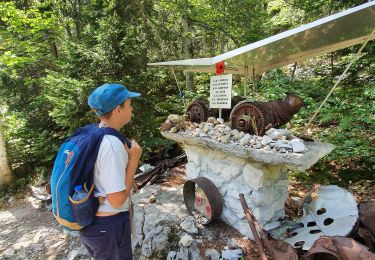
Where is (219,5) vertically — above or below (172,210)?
above

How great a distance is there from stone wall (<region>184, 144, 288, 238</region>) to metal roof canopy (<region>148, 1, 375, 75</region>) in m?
1.31

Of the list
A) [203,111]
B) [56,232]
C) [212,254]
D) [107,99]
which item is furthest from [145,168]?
[107,99]

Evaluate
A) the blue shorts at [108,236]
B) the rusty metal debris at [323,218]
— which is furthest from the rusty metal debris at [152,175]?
the blue shorts at [108,236]

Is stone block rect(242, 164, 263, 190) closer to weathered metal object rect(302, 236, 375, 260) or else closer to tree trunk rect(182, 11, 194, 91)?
weathered metal object rect(302, 236, 375, 260)

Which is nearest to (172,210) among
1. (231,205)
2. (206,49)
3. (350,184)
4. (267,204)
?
(231,205)

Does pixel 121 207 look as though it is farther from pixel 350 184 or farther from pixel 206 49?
pixel 206 49

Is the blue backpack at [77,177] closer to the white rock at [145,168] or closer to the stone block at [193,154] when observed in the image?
the stone block at [193,154]

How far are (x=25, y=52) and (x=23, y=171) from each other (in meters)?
3.70

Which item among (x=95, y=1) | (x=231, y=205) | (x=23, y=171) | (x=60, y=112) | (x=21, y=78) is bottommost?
(x=23, y=171)

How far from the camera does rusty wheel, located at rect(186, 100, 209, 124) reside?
4.29m

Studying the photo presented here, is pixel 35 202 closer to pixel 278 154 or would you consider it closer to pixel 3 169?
pixel 3 169

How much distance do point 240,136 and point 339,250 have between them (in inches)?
60.6

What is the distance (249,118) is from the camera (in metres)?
3.40

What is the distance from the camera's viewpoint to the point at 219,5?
8477 millimetres
